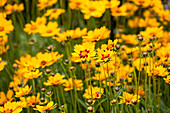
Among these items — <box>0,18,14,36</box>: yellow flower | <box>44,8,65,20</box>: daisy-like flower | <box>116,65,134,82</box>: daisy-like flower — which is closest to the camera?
<box>116,65,134,82</box>: daisy-like flower

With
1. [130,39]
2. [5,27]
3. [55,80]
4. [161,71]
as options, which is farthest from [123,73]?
[5,27]

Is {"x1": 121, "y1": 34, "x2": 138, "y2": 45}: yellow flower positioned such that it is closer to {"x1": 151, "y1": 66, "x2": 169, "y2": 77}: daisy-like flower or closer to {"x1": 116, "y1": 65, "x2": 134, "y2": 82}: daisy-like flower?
{"x1": 116, "y1": 65, "x2": 134, "y2": 82}: daisy-like flower

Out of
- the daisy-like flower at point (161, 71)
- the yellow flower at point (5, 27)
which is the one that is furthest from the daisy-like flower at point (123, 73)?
the yellow flower at point (5, 27)

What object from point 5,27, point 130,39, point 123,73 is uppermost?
point 5,27

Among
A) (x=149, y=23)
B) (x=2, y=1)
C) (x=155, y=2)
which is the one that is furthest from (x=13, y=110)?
(x=149, y=23)

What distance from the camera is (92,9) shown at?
5.05ft

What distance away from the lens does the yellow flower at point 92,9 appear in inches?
58.0

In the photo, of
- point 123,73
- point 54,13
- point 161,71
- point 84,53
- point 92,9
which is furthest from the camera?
point 54,13

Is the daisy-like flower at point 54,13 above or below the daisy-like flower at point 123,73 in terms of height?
above

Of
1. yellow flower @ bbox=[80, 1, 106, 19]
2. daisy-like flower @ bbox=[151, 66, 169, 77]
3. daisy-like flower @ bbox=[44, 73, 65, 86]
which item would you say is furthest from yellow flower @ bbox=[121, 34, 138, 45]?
daisy-like flower @ bbox=[44, 73, 65, 86]

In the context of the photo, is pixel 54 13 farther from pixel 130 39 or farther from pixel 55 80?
pixel 55 80

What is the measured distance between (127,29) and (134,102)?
126 centimetres

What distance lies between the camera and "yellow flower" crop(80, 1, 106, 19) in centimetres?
147

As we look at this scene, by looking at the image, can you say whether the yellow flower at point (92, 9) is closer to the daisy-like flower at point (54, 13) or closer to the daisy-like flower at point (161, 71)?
the daisy-like flower at point (54, 13)
